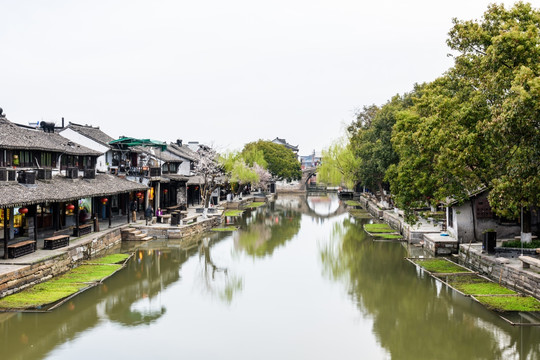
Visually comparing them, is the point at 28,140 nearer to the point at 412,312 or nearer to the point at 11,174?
the point at 11,174

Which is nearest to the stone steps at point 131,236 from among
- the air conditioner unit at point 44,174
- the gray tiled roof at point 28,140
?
the gray tiled roof at point 28,140

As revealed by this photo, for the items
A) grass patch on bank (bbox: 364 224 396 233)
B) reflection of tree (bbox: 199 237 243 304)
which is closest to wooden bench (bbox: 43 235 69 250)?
reflection of tree (bbox: 199 237 243 304)

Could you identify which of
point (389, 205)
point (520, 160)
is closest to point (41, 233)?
point (520, 160)

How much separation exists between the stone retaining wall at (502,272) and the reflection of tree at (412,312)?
196 centimetres

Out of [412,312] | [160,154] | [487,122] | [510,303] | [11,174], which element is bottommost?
[412,312]

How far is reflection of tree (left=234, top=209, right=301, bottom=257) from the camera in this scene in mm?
28250

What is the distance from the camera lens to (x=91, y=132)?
34531 mm

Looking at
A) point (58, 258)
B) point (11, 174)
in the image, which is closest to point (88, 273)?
point (58, 258)

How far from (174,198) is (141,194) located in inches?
447

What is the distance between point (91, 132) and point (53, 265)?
58.7ft

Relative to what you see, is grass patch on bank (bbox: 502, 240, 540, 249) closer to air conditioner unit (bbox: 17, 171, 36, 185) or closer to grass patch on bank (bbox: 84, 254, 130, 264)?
grass patch on bank (bbox: 84, 254, 130, 264)

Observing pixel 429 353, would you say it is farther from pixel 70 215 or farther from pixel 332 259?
pixel 70 215

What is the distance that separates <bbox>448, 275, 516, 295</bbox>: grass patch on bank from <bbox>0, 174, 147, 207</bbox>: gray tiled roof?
16.0m

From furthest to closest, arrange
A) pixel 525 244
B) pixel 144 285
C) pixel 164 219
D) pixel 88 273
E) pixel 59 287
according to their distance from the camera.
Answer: pixel 164 219 → pixel 525 244 → pixel 88 273 → pixel 144 285 → pixel 59 287
